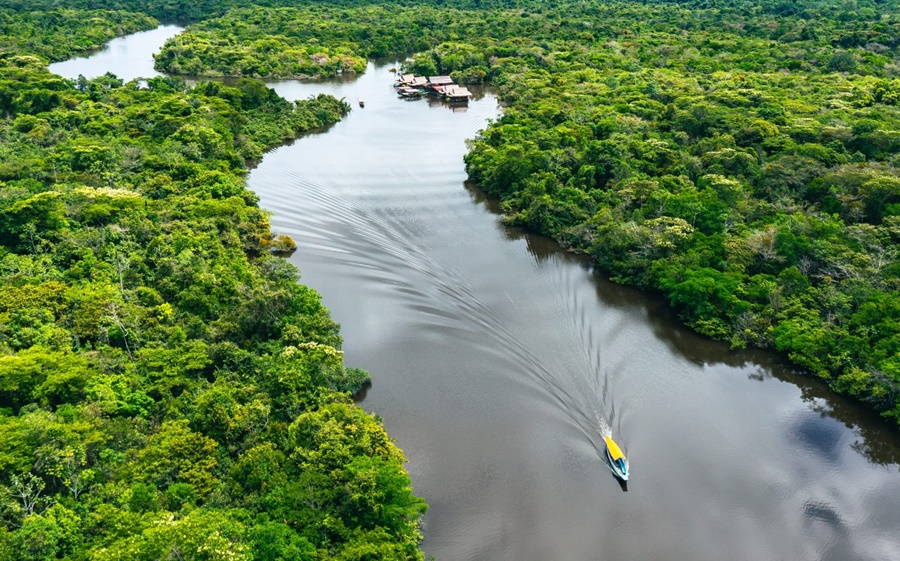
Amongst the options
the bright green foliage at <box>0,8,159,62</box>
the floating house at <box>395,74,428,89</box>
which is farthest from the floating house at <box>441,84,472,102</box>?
the bright green foliage at <box>0,8,159,62</box>

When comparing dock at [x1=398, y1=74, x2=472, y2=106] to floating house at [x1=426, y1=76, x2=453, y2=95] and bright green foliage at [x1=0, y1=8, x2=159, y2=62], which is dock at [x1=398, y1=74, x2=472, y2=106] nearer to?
floating house at [x1=426, y1=76, x2=453, y2=95]

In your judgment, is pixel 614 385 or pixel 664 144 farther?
pixel 664 144

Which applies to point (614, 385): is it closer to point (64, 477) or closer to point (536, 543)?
point (536, 543)

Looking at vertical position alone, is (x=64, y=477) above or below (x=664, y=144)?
below

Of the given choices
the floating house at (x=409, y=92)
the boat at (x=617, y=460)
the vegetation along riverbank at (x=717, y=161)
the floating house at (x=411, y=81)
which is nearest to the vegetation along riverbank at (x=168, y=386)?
the boat at (x=617, y=460)

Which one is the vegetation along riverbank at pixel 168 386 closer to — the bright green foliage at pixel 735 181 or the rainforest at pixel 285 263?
the rainforest at pixel 285 263

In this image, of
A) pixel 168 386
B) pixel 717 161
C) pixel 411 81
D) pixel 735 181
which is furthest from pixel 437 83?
pixel 168 386

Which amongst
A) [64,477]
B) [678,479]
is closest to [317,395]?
[64,477]
